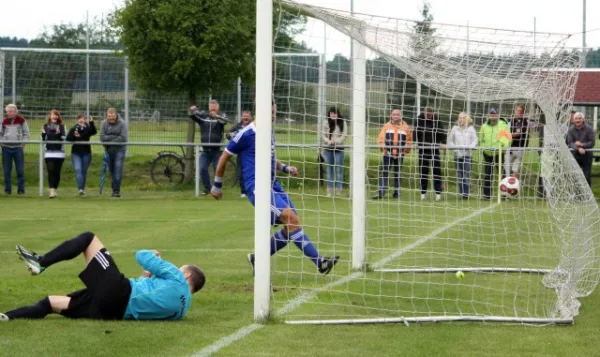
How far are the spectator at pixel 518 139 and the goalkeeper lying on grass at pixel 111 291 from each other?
400 cm

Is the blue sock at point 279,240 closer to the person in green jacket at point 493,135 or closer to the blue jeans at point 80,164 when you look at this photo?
the person in green jacket at point 493,135

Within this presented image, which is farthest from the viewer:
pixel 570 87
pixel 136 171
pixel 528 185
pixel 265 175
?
pixel 136 171

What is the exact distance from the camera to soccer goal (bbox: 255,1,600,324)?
9.30m

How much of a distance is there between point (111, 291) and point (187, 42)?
1767cm

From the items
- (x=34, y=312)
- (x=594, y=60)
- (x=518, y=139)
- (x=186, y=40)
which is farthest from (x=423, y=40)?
(x=594, y=60)

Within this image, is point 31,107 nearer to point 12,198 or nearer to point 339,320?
point 12,198

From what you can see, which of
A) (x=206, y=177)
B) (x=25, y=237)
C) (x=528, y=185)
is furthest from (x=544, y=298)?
(x=206, y=177)

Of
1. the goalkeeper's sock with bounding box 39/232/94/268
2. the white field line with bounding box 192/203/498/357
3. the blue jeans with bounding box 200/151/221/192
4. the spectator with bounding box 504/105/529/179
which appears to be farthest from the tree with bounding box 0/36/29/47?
the goalkeeper's sock with bounding box 39/232/94/268

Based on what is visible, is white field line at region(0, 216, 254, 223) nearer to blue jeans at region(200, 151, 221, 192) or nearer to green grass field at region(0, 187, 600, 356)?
green grass field at region(0, 187, 600, 356)

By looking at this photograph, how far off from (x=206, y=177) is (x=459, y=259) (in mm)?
12374

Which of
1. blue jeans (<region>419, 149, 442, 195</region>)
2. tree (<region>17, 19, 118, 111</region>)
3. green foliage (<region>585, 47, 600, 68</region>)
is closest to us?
blue jeans (<region>419, 149, 442, 195</region>)

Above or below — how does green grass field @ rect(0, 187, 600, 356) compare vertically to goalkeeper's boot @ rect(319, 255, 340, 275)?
below

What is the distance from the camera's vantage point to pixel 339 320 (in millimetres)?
8688

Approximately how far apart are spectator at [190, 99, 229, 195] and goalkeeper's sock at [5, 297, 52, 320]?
15.6 m
